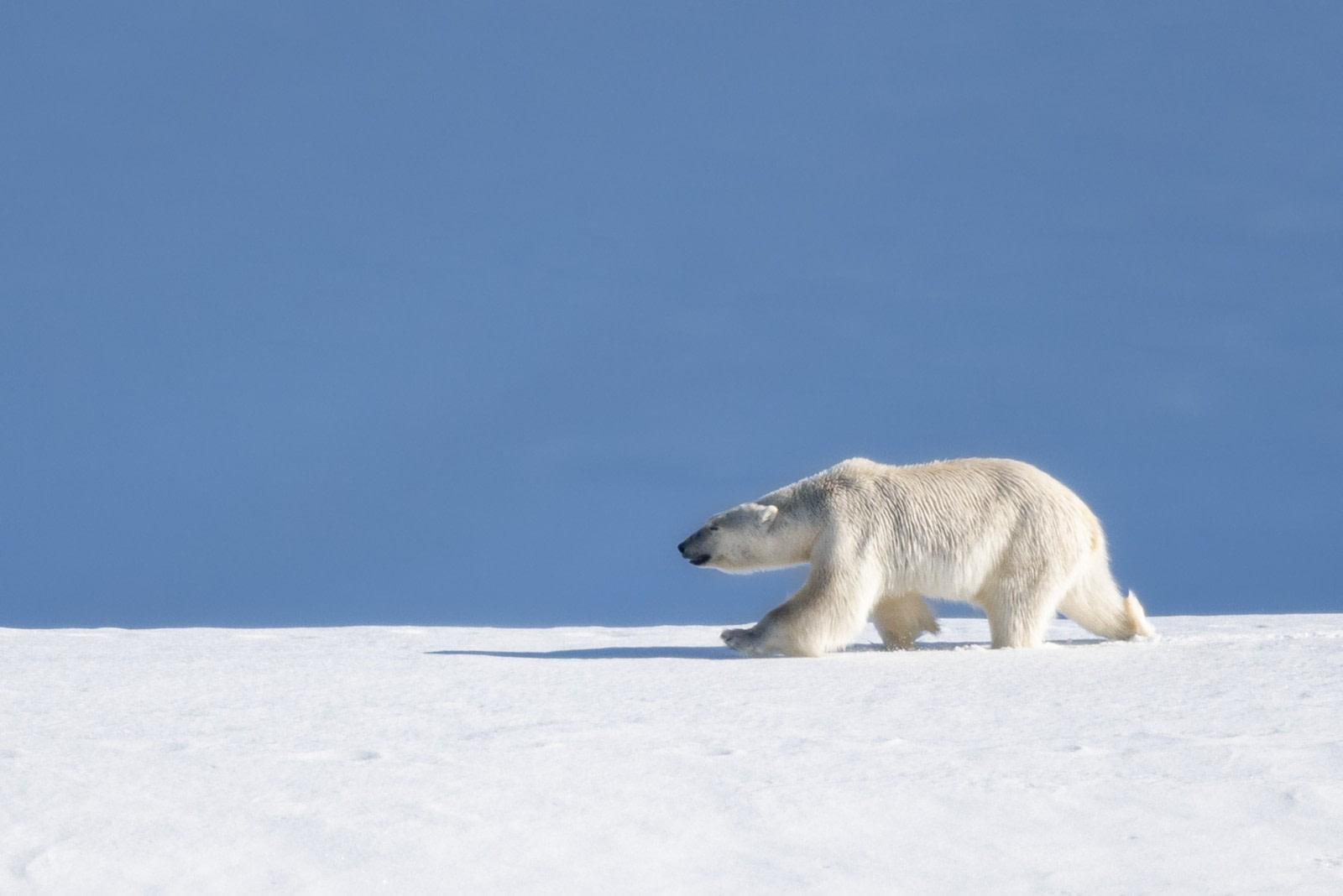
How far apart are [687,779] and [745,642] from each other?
3661 millimetres

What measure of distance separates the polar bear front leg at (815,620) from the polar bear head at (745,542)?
0.39 m

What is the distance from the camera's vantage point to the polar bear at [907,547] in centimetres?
887

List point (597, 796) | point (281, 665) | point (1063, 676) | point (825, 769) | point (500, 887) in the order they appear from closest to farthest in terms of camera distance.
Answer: point (500, 887)
point (597, 796)
point (825, 769)
point (1063, 676)
point (281, 665)

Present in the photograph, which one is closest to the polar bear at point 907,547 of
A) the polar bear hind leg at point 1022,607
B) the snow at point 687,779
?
the polar bear hind leg at point 1022,607

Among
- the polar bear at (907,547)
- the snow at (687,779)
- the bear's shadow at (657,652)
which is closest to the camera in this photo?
the snow at (687,779)

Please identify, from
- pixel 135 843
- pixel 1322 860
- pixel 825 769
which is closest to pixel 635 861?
pixel 825 769

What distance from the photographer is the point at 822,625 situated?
345 inches

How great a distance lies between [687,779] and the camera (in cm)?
528

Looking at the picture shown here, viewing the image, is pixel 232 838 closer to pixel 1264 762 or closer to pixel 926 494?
pixel 1264 762

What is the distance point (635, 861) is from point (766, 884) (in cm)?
42

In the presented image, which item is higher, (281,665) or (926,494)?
(926,494)

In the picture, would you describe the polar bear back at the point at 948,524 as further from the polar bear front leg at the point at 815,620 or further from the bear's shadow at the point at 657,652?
the bear's shadow at the point at 657,652

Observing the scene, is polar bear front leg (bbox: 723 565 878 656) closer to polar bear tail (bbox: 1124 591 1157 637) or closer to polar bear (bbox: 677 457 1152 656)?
polar bear (bbox: 677 457 1152 656)

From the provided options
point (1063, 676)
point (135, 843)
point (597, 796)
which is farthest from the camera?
point (1063, 676)
